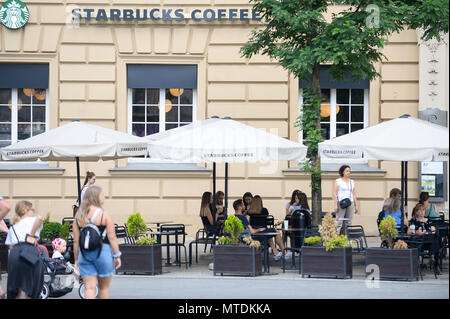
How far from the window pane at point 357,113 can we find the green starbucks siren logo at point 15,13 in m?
8.00

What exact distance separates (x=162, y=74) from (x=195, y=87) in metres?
0.84

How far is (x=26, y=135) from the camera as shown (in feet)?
63.3

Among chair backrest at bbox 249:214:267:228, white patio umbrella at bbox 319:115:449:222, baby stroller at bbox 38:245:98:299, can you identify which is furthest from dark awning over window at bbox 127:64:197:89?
baby stroller at bbox 38:245:98:299

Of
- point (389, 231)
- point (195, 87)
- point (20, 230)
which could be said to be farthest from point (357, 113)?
point (20, 230)

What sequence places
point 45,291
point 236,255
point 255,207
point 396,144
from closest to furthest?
point 45,291 < point 396,144 < point 236,255 < point 255,207

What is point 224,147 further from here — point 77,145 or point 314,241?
point 77,145

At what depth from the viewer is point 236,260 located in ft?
41.9

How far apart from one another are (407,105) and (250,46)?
5166mm

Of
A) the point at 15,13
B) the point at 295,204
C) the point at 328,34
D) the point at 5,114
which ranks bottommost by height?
the point at 295,204

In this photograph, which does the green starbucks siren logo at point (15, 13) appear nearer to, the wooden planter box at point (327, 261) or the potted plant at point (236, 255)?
the potted plant at point (236, 255)

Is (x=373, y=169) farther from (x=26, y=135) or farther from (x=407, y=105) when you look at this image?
(x=26, y=135)

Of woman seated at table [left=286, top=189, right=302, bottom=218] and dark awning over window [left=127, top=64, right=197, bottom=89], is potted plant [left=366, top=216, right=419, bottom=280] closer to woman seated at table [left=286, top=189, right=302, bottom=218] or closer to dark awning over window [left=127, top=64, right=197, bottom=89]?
woman seated at table [left=286, top=189, right=302, bottom=218]

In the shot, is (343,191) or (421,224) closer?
(421,224)
